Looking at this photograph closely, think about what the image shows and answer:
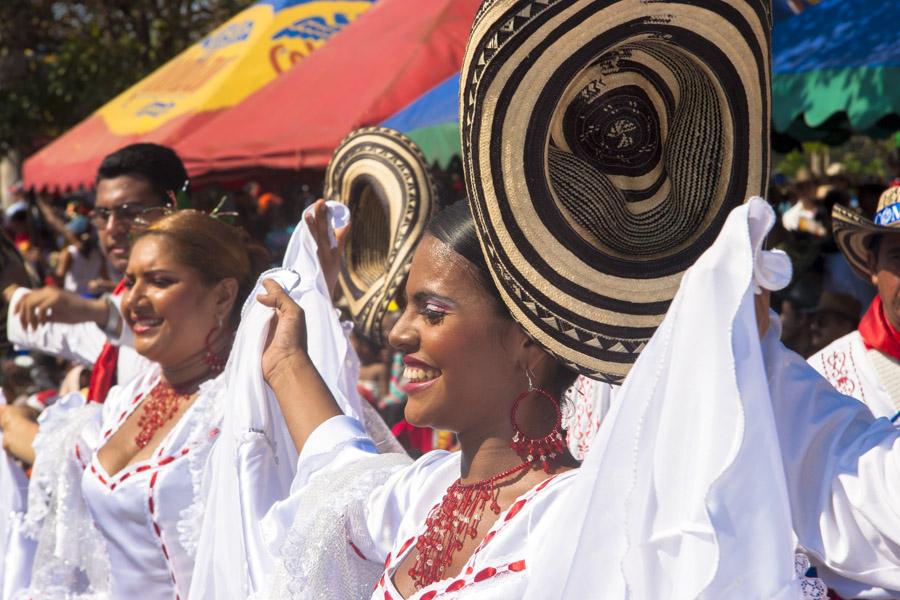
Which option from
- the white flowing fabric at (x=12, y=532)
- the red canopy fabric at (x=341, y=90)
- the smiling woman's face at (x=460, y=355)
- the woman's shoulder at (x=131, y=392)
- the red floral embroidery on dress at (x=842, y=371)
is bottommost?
the red canopy fabric at (x=341, y=90)

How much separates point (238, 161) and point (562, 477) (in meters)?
7.25

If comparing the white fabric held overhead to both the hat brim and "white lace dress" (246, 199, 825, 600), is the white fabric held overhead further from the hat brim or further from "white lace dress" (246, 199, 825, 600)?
the hat brim

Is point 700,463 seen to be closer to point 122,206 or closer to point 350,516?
point 350,516

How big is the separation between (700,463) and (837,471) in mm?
388

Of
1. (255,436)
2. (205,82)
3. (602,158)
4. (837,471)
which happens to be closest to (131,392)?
(255,436)

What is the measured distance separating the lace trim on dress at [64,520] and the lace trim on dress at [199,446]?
458mm

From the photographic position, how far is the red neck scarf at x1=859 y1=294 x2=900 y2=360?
131 inches

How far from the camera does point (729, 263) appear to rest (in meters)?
1.50

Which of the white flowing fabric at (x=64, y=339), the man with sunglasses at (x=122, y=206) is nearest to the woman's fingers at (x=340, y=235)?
the man with sunglasses at (x=122, y=206)

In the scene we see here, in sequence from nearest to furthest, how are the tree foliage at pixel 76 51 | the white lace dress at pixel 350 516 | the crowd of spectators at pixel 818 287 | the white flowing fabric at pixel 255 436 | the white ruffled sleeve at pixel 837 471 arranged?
the white ruffled sleeve at pixel 837 471
the white lace dress at pixel 350 516
the white flowing fabric at pixel 255 436
the crowd of spectators at pixel 818 287
the tree foliage at pixel 76 51

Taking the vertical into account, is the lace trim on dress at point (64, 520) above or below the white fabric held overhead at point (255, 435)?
below

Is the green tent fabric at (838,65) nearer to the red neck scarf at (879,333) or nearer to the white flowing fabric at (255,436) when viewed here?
the red neck scarf at (879,333)

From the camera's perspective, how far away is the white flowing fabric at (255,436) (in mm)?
2639

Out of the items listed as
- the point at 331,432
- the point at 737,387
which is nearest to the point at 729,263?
the point at 737,387
